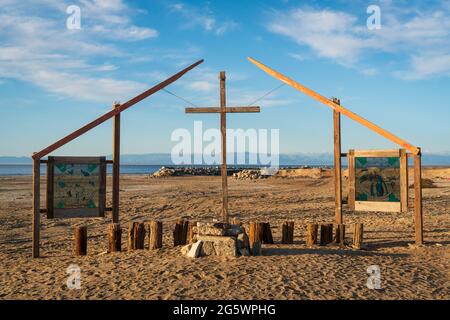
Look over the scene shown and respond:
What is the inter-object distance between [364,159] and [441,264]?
3.53 m

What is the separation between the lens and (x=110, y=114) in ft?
36.3

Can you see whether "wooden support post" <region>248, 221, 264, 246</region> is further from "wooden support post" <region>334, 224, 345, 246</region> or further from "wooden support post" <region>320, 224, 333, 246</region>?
"wooden support post" <region>334, 224, 345, 246</region>

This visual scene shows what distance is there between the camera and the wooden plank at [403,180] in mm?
11242

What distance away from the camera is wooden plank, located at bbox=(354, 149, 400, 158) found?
1145 centimetres

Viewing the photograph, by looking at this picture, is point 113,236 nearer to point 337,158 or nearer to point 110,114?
point 110,114

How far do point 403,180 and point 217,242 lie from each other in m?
5.65

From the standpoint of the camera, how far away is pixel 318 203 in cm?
2234

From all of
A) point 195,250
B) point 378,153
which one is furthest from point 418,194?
point 195,250

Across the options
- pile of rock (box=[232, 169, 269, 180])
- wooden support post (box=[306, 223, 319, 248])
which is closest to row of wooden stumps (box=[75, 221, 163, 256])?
wooden support post (box=[306, 223, 319, 248])

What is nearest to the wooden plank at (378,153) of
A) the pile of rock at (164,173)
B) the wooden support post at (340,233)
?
the wooden support post at (340,233)

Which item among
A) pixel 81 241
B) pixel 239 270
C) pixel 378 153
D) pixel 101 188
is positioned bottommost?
pixel 239 270

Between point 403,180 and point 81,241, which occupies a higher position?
point 403,180
